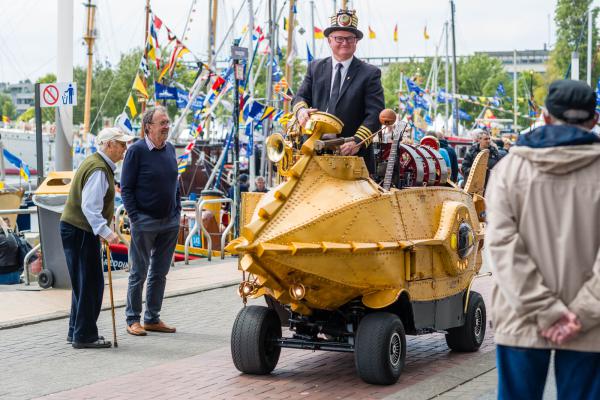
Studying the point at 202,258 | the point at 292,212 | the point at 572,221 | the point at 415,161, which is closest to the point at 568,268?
the point at 572,221

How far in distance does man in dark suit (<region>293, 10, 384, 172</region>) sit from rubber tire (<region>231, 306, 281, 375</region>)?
1.46 m

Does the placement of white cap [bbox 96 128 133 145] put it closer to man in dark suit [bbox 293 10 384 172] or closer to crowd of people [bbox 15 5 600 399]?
man in dark suit [bbox 293 10 384 172]

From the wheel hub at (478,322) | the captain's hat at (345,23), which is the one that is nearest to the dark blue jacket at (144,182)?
the captain's hat at (345,23)

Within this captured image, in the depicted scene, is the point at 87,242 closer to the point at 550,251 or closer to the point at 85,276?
the point at 85,276

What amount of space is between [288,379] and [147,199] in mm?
2701

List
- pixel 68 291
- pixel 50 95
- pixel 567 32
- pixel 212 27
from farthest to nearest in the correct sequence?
1. pixel 567 32
2. pixel 212 27
3. pixel 50 95
4. pixel 68 291

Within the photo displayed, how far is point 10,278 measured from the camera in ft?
48.7

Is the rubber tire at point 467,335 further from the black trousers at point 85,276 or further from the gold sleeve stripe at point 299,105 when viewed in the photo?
the black trousers at point 85,276

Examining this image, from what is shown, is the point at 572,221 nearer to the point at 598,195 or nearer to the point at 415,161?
the point at 598,195

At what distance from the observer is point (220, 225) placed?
753 inches

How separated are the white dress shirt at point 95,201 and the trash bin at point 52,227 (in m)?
3.54

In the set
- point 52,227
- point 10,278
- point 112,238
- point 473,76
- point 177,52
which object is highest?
point 473,76

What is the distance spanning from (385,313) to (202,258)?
959cm

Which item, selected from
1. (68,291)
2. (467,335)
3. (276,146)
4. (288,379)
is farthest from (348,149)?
(68,291)
